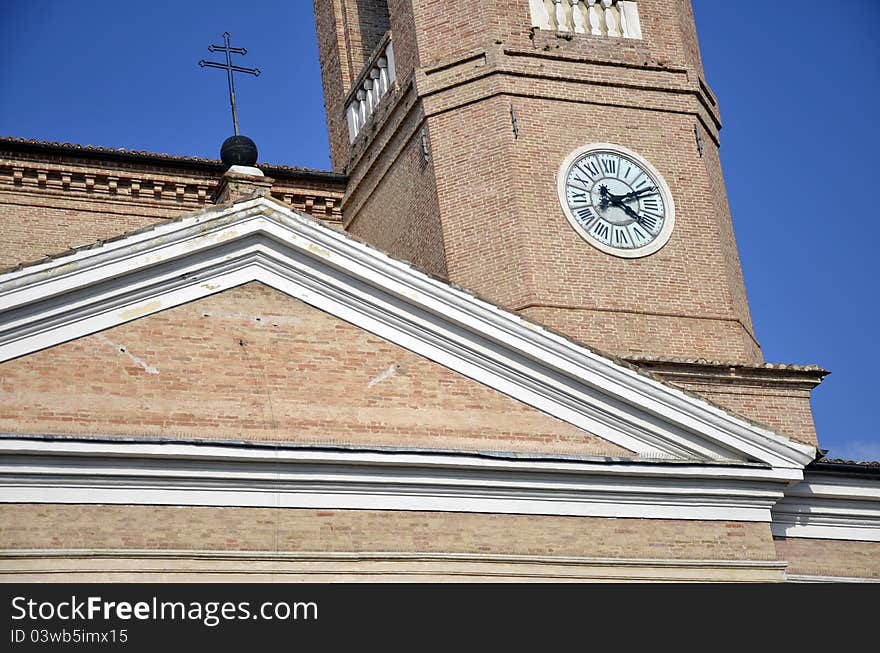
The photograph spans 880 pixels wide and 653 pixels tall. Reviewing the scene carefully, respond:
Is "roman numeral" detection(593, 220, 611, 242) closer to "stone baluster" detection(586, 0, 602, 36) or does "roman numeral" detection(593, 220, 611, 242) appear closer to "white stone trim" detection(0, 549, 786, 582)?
"stone baluster" detection(586, 0, 602, 36)

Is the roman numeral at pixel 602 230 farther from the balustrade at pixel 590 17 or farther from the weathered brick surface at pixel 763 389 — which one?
the balustrade at pixel 590 17

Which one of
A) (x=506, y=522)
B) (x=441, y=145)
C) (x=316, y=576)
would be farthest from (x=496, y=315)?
(x=441, y=145)

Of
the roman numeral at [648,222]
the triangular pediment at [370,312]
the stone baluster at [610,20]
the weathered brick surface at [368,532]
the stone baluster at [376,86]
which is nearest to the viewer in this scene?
the weathered brick surface at [368,532]

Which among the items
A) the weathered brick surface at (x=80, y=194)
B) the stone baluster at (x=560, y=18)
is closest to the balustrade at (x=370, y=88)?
the weathered brick surface at (x=80, y=194)

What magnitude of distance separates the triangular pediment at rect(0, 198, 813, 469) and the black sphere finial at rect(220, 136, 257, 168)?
6236mm

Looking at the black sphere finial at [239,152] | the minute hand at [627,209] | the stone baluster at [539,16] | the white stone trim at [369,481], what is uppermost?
the stone baluster at [539,16]

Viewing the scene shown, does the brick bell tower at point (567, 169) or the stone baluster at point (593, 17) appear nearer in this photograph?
the brick bell tower at point (567, 169)

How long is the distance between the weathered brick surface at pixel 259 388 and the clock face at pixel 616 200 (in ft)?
18.9

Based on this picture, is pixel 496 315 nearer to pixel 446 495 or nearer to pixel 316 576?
pixel 446 495

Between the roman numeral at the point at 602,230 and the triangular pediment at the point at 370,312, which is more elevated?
the roman numeral at the point at 602,230

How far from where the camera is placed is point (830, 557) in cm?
1686

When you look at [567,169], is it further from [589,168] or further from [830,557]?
[830,557]

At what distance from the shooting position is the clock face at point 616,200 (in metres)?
20.8

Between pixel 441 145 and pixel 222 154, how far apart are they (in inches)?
122
